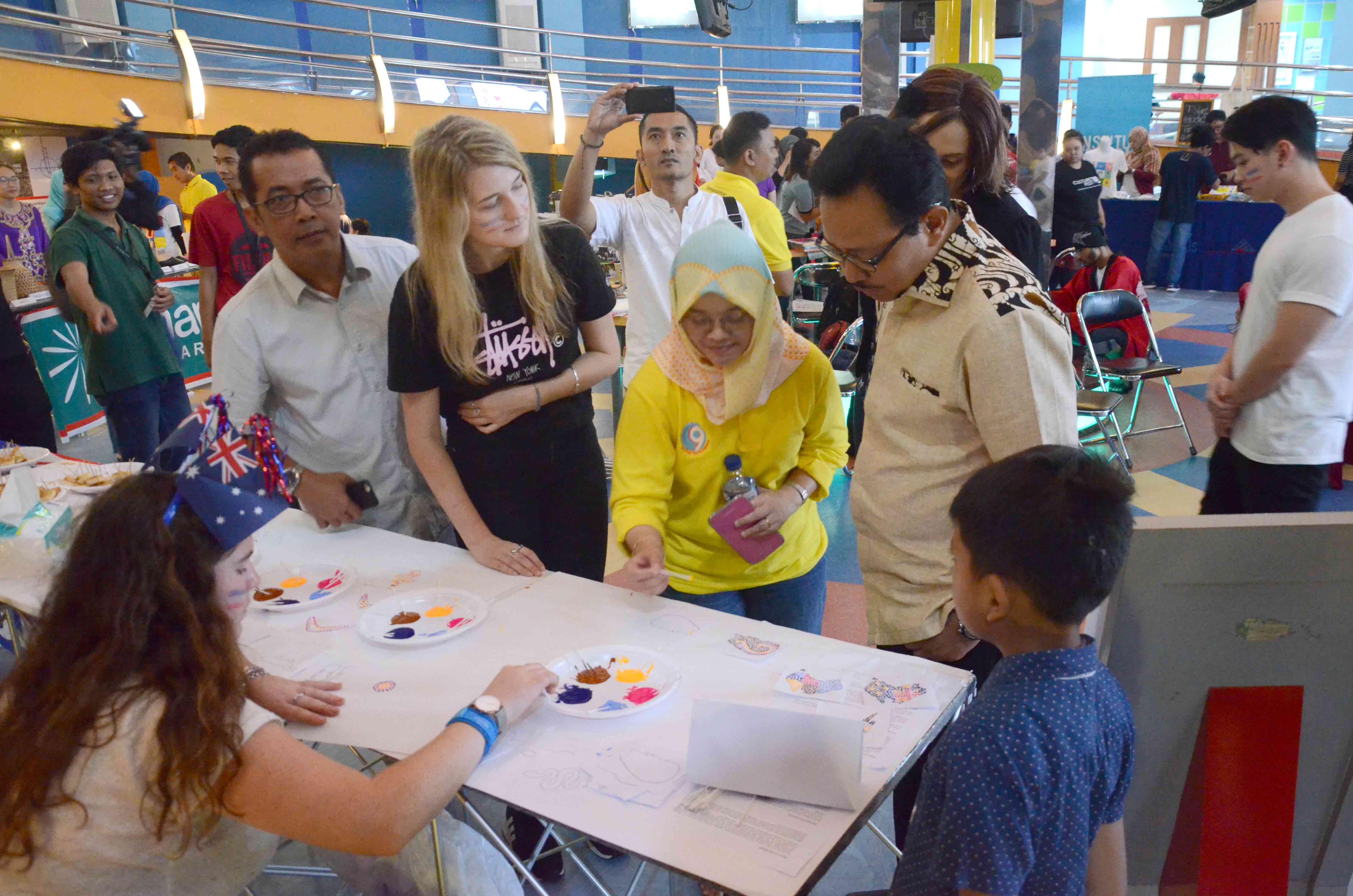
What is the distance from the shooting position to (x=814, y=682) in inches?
58.6

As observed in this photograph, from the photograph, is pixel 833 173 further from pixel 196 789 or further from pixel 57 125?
pixel 57 125

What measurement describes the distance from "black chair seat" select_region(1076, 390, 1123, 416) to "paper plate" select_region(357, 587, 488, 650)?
319 centimetres

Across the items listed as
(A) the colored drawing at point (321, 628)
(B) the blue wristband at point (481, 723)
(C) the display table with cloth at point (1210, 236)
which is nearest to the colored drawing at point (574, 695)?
(B) the blue wristband at point (481, 723)

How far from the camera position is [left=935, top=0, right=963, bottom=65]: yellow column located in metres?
5.04

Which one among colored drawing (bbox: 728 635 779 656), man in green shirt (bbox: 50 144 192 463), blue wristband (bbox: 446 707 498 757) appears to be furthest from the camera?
man in green shirt (bbox: 50 144 192 463)

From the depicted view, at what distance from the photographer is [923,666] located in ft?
4.93

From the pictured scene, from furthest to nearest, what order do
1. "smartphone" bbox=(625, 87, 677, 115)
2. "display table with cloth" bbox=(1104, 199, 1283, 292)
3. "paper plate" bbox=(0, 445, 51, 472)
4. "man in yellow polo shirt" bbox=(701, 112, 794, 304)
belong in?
"display table with cloth" bbox=(1104, 199, 1283, 292) < "man in yellow polo shirt" bbox=(701, 112, 794, 304) < "smartphone" bbox=(625, 87, 677, 115) < "paper plate" bbox=(0, 445, 51, 472)

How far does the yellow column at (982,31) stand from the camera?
4816 mm

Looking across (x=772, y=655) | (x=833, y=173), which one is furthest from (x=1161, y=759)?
(x=833, y=173)

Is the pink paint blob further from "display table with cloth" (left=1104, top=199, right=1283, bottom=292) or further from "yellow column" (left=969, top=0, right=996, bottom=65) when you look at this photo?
"display table with cloth" (left=1104, top=199, right=1283, bottom=292)

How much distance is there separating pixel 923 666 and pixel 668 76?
12.9 m

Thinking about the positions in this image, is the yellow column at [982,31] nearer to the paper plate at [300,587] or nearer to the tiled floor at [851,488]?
the tiled floor at [851,488]

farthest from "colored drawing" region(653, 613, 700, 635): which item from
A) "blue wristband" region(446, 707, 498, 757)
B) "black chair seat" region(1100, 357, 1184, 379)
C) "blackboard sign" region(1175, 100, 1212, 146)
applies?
"blackboard sign" region(1175, 100, 1212, 146)

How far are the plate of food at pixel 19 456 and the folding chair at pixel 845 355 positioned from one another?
10.1 feet
